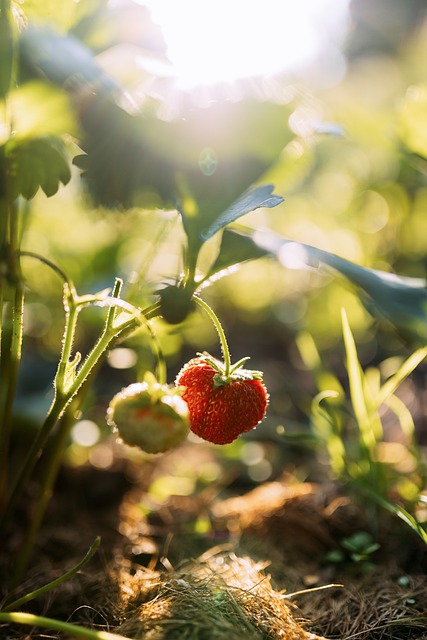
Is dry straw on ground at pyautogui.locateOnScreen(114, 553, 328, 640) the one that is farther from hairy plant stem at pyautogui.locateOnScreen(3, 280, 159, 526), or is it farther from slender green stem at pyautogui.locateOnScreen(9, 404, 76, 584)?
hairy plant stem at pyautogui.locateOnScreen(3, 280, 159, 526)

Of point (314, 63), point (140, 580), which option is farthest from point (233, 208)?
point (314, 63)

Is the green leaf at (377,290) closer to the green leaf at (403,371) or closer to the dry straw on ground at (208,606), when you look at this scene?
the green leaf at (403,371)

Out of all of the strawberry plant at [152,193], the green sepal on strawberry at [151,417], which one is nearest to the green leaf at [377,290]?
the strawberry plant at [152,193]

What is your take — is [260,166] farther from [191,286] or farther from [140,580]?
[140,580]

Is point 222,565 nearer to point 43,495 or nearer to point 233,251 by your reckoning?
point 43,495

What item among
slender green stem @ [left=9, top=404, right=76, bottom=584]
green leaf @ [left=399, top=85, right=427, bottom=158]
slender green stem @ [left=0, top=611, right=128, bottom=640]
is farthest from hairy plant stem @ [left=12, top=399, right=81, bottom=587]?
green leaf @ [left=399, top=85, right=427, bottom=158]

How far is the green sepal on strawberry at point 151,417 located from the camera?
0.83 m

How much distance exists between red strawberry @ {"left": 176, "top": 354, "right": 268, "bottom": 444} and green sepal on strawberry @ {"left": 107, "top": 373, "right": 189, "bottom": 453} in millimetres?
22

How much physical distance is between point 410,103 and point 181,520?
109cm

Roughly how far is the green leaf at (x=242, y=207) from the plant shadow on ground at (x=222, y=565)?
0.51m

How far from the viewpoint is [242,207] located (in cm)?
77

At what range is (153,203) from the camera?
0.92 metres

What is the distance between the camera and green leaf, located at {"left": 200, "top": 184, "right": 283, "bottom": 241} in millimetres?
748

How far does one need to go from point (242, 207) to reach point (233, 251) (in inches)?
2.4
